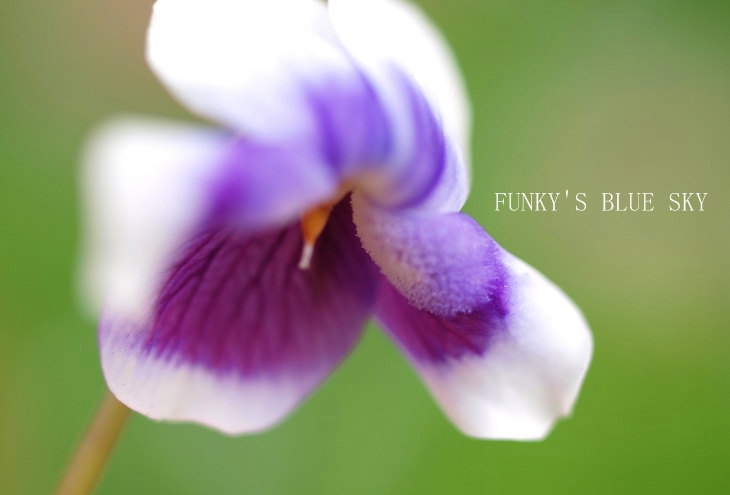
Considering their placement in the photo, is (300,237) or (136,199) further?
(300,237)

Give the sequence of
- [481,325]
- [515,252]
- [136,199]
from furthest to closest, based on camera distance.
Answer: [515,252] < [481,325] < [136,199]

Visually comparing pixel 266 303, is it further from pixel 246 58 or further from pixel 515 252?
pixel 515 252

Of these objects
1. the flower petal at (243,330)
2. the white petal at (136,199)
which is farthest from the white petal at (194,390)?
the white petal at (136,199)

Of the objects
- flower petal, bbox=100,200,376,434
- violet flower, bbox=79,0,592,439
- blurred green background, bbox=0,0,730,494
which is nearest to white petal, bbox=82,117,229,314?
violet flower, bbox=79,0,592,439

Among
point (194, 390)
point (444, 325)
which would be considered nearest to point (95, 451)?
point (194, 390)

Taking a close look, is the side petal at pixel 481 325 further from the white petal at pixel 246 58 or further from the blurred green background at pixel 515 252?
the blurred green background at pixel 515 252

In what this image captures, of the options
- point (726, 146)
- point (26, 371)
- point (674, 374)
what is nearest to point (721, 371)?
point (674, 374)
